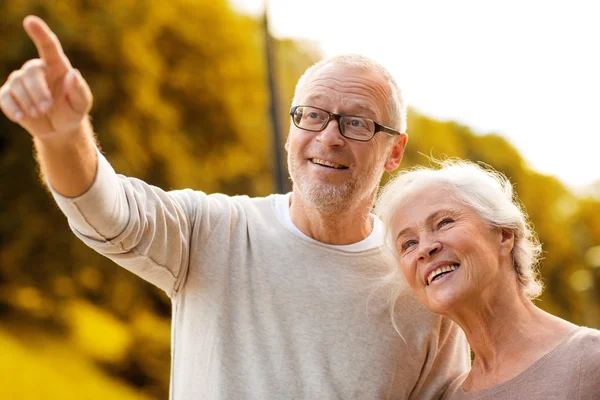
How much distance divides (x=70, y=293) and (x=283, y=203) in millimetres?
6285

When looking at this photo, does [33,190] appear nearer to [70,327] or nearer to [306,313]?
[70,327]

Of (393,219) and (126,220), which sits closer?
(126,220)

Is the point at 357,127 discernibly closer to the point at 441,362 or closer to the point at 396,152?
the point at 396,152

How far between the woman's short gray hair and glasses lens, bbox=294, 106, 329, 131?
32 centimetres

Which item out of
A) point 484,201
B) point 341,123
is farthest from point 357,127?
point 484,201

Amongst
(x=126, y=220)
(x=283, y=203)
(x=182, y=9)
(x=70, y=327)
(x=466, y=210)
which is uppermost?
(x=182, y=9)

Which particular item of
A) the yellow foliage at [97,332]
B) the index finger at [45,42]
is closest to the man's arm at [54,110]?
the index finger at [45,42]

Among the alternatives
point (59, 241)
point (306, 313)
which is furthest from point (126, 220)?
point (59, 241)

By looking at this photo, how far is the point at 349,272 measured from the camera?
2.56 metres

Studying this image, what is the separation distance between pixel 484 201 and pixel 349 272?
0.51 m

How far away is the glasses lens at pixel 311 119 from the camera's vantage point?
261cm

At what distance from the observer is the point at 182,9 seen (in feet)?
30.6

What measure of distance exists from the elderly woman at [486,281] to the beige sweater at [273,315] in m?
0.18

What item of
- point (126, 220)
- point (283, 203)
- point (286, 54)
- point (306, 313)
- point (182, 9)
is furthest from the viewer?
point (286, 54)
